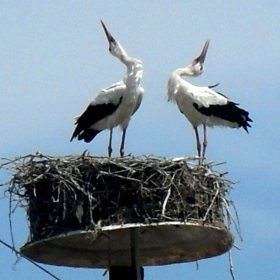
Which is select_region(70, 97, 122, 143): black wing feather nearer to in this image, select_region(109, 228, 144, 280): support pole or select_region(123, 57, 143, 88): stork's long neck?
select_region(123, 57, 143, 88): stork's long neck

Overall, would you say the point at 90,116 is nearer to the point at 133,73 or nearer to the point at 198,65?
the point at 133,73

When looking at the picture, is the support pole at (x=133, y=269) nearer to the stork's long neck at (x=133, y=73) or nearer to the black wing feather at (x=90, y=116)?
the black wing feather at (x=90, y=116)

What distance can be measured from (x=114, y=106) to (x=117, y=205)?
122 inches

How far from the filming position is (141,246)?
1122 centimetres

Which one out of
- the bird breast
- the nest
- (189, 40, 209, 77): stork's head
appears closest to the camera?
the nest

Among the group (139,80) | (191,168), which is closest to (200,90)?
(139,80)

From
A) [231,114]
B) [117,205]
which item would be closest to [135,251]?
[117,205]

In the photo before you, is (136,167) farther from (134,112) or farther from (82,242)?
(134,112)

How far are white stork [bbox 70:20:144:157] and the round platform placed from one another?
2.07m

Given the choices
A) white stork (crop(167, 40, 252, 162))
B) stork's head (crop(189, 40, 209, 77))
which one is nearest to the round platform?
white stork (crop(167, 40, 252, 162))

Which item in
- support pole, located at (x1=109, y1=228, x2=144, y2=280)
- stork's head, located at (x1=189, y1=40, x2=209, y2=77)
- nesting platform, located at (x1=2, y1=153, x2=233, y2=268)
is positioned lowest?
support pole, located at (x1=109, y1=228, x2=144, y2=280)

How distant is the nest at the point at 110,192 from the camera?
33.8 feet

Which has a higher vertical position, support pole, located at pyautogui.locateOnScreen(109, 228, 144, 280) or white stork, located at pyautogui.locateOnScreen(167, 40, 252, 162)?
white stork, located at pyautogui.locateOnScreen(167, 40, 252, 162)

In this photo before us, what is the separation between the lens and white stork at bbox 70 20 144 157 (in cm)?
1323
